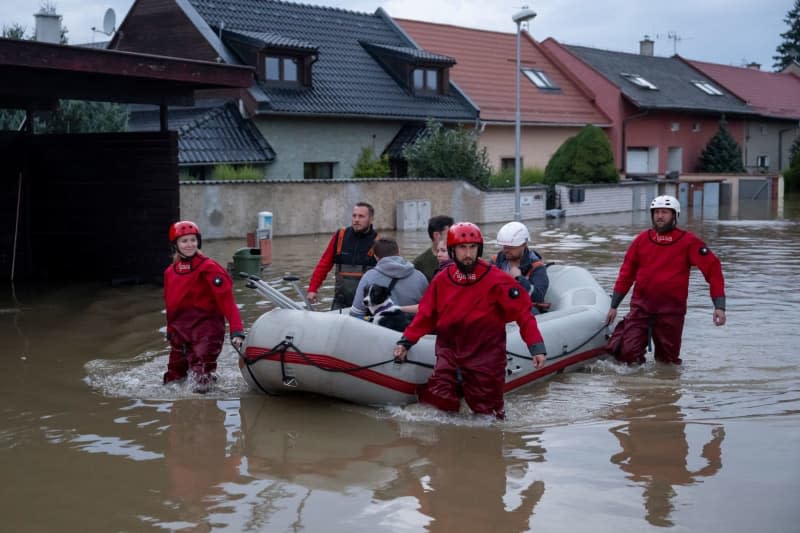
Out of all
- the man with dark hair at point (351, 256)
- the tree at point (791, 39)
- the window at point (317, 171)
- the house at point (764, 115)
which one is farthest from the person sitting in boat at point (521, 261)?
the tree at point (791, 39)

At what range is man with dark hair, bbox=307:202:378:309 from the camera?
1030 cm

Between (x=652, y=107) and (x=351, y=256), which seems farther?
(x=652, y=107)

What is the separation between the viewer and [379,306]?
8797 millimetres

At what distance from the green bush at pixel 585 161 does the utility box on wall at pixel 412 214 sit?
8901 millimetres

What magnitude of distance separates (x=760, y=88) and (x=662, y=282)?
4820cm

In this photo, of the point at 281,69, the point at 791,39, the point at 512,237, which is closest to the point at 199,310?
the point at 512,237

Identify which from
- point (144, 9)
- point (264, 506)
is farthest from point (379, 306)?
point (144, 9)

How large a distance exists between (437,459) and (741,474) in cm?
199

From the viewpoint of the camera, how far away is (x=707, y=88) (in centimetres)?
4906

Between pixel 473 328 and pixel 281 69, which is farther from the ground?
pixel 281 69

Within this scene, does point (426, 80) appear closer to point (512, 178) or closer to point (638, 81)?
point (512, 178)

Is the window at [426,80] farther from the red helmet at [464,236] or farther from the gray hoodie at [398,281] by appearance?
the red helmet at [464,236]

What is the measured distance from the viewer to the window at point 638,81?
4306 centimetres

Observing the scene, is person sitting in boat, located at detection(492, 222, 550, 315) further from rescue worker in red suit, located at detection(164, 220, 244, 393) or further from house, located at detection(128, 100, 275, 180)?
house, located at detection(128, 100, 275, 180)
